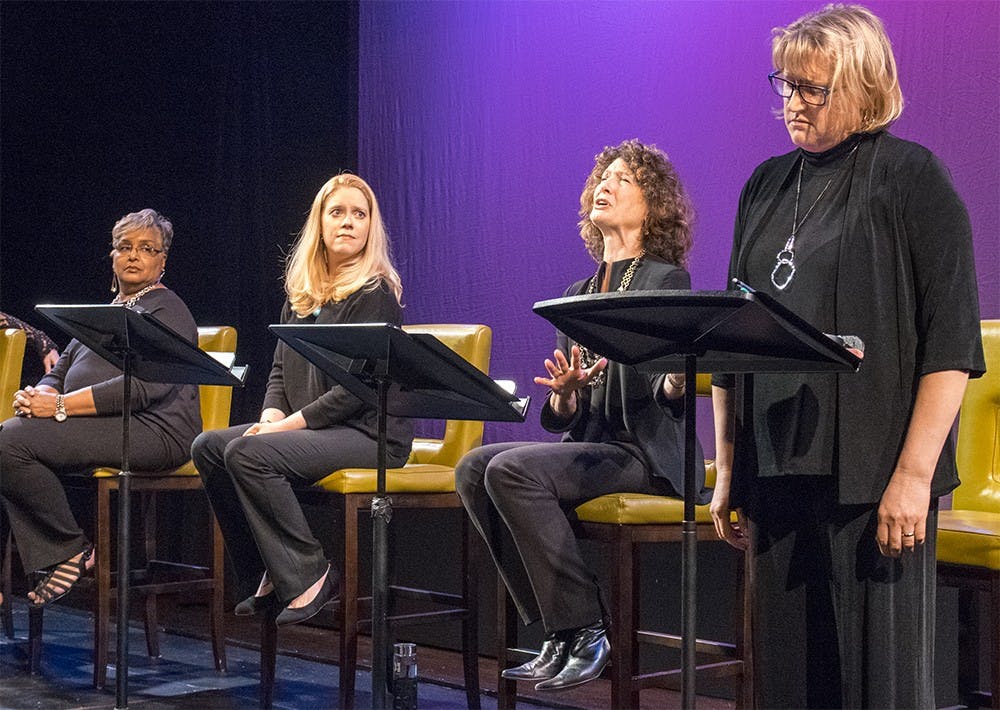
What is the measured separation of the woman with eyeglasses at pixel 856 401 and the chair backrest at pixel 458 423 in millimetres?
Answer: 1535

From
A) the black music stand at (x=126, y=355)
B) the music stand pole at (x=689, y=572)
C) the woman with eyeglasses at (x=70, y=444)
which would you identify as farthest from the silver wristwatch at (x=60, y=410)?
the music stand pole at (x=689, y=572)

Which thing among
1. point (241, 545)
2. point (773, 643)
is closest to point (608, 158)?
point (241, 545)

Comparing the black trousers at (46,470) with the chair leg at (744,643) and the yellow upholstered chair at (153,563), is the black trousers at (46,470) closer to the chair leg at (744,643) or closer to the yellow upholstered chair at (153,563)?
the yellow upholstered chair at (153,563)

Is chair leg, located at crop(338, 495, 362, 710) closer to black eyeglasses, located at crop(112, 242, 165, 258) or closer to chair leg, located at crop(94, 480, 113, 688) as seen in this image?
chair leg, located at crop(94, 480, 113, 688)

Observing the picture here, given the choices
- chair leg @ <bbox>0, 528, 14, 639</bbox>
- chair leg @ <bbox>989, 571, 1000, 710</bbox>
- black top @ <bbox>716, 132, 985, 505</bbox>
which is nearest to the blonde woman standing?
chair leg @ <bbox>0, 528, 14, 639</bbox>

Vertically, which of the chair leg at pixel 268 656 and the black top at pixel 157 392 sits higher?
the black top at pixel 157 392

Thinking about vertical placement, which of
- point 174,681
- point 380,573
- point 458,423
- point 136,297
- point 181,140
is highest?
point 181,140

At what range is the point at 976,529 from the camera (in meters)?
2.48

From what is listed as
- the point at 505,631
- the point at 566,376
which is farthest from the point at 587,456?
the point at 505,631

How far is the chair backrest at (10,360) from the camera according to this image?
4.38 metres

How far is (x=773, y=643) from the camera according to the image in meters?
1.87

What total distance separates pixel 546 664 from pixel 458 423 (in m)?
0.91

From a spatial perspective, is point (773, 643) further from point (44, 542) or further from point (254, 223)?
point (254, 223)

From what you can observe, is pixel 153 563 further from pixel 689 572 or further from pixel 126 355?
pixel 689 572
